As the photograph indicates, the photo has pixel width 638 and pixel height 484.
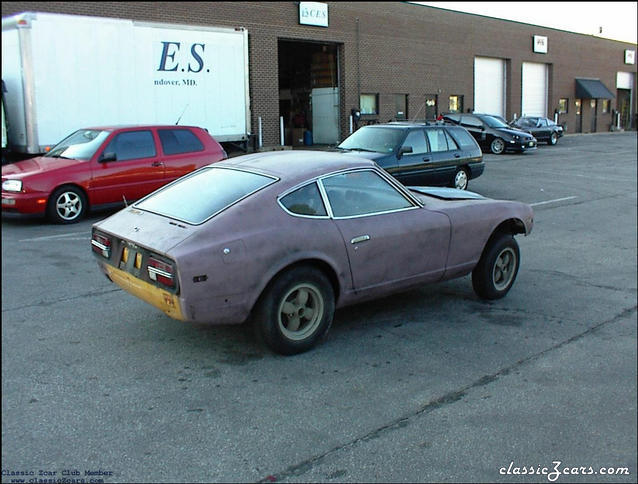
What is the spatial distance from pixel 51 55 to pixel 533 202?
31.5 feet

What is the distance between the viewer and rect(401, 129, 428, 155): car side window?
11992 millimetres

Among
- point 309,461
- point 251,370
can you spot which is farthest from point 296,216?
point 309,461

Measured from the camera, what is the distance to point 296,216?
4590 millimetres

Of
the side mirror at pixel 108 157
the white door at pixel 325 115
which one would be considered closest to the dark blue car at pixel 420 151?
the side mirror at pixel 108 157

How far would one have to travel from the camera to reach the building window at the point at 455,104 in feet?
102

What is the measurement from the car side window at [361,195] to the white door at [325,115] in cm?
2141

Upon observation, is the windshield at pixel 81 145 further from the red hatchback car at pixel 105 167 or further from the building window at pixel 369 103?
the building window at pixel 369 103

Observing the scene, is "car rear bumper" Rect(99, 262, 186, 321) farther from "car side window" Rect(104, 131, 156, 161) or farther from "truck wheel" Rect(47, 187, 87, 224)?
"car side window" Rect(104, 131, 156, 161)

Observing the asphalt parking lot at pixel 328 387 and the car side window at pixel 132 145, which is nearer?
the asphalt parking lot at pixel 328 387

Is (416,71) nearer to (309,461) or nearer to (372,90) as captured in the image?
(372,90)

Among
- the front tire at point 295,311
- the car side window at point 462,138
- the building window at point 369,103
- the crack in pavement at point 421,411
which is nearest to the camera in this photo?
the crack in pavement at point 421,411

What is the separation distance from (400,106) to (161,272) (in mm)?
25308

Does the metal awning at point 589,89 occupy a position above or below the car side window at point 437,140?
above

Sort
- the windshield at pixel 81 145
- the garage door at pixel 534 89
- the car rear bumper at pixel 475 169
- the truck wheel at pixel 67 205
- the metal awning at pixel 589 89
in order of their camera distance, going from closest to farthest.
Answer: the truck wheel at pixel 67 205 → the windshield at pixel 81 145 → the car rear bumper at pixel 475 169 → the garage door at pixel 534 89 → the metal awning at pixel 589 89
